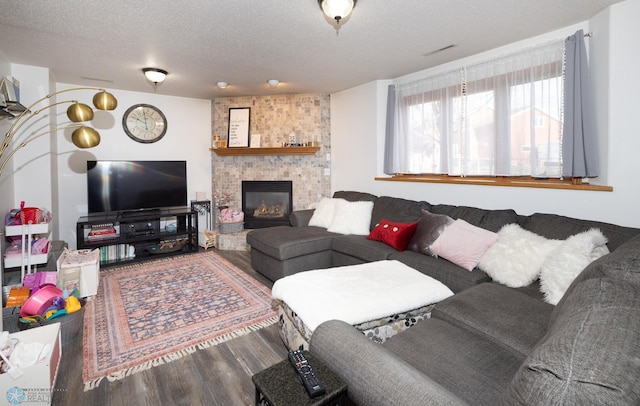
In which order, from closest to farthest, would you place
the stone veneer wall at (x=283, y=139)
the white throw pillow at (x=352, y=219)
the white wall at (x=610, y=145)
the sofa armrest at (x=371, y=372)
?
the sofa armrest at (x=371, y=372)
the white wall at (x=610, y=145)
the white throw pillow at (x=352, y=219)
the stone veneer wall at (x=283, y=139)

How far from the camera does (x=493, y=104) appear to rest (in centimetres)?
313

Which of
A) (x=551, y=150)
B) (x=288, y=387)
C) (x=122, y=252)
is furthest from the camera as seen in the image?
(x=122, y=252)

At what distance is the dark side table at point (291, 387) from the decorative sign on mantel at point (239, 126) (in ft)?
14.3

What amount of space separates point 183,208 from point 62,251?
170 cm

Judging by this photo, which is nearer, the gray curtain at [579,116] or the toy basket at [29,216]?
the gray curtain at [579,116]

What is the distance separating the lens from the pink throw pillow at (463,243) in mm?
2390

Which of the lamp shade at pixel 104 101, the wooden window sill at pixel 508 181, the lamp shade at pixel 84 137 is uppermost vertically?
the lamp shade at pixel 104 101

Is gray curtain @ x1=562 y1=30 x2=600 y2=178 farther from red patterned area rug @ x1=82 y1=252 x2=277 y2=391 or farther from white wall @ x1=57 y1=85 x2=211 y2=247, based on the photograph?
white wall @ x1=57 y1=85 x2=211 y2=247

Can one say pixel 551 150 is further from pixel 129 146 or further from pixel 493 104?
pixel 129 146

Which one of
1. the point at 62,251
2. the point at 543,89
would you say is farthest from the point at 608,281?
the point at 62,251

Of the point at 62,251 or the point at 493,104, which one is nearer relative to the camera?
the point at 493,104

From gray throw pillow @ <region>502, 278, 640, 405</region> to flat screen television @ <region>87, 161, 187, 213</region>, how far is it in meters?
4.84

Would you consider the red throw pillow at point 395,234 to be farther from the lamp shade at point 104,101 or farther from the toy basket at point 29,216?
the toy basket at point 29,216

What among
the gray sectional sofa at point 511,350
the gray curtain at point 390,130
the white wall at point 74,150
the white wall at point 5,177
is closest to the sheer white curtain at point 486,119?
the gray curtain at point 390,130
